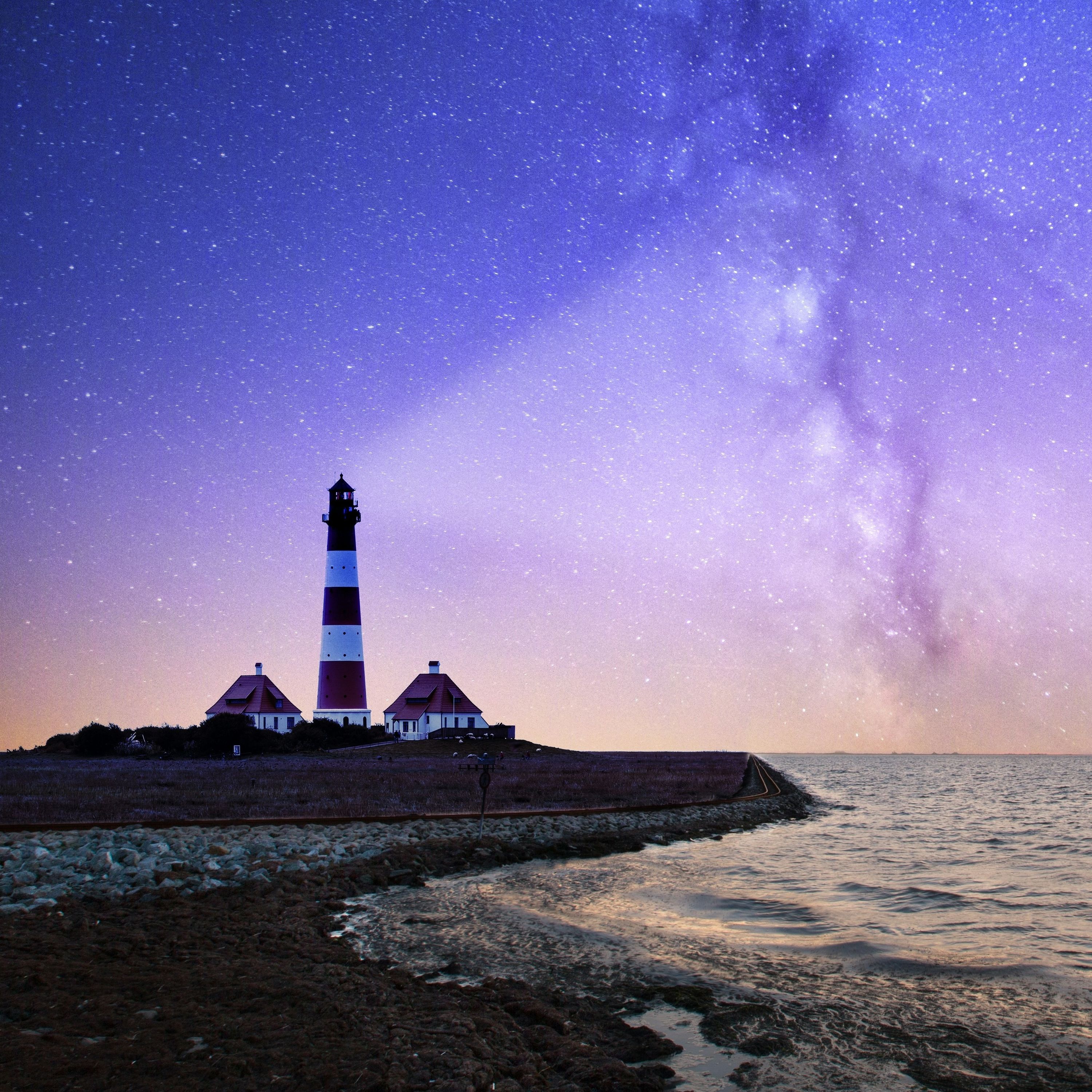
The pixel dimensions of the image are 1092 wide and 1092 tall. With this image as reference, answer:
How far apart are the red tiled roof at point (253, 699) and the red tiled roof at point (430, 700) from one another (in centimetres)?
871

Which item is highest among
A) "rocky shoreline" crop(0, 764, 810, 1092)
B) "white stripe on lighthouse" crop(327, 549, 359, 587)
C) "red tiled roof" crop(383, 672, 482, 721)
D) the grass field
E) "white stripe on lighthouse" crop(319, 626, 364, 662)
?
"white stripe on lighthouse" crop(327, 549, 359, 587)

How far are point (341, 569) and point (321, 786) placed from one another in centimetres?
3276

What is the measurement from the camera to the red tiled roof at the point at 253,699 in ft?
227

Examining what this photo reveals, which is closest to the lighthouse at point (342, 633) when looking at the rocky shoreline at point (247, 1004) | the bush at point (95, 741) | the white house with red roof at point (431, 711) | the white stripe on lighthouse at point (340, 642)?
the white stripe on lighthouse at point (340, 642)

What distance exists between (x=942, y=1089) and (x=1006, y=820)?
33978 millimetres

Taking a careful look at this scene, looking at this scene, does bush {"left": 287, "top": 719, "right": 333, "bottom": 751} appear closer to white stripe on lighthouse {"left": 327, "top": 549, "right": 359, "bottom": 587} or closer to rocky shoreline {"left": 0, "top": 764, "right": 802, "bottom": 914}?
white stripe on lighthouse {"left": 327, "top": 549, "right": 359, "bottom": 587}

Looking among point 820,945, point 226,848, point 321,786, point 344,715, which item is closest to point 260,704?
point 344,715

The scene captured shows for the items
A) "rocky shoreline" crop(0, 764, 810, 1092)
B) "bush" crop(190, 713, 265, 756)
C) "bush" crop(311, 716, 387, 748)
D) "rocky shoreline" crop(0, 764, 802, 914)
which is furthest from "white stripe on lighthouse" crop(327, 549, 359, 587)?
"rocky shoreline" crop(0, 764, 810, 1092)

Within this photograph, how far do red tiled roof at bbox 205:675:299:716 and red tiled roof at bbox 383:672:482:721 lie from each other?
871 centimetres

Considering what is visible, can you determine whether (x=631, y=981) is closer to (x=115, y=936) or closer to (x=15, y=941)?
(x=115, y=936)

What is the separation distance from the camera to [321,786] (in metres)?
30.5

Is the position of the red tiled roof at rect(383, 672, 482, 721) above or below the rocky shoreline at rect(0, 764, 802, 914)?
above

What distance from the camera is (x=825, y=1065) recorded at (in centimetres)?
735

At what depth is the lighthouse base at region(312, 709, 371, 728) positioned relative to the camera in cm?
6184
